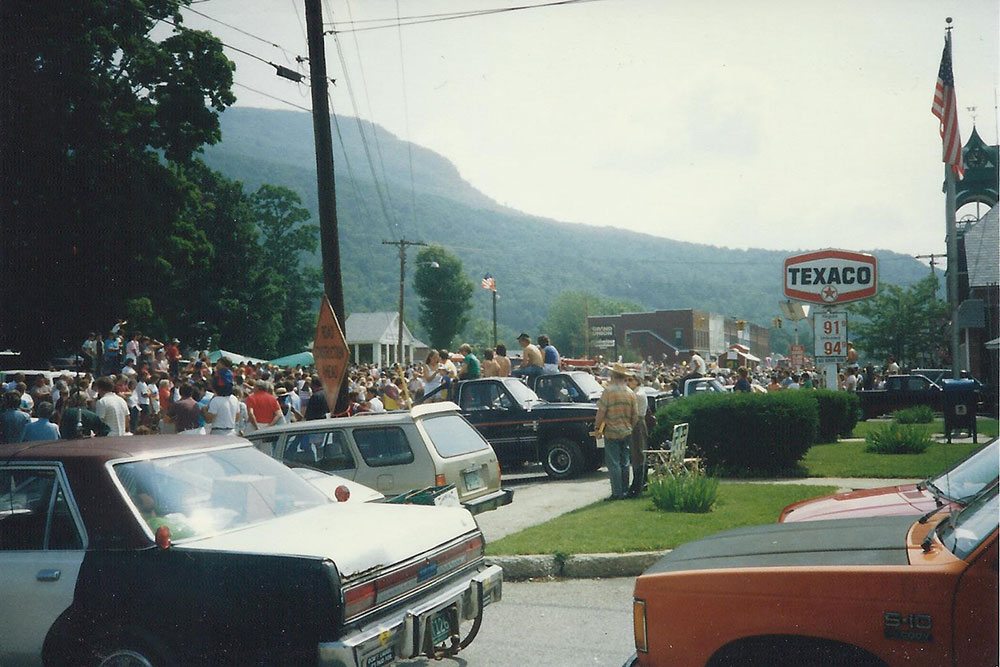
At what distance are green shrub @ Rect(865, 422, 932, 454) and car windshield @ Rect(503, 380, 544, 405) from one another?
650 cm

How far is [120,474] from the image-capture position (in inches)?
179

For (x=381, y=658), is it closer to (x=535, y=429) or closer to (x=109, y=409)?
(x=535, y=429)

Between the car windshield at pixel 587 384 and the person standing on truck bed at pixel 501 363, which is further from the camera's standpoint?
the person standing on truck bed at pixel 501 363

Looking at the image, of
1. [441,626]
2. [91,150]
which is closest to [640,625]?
[441,626]

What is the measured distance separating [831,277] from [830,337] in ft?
6.01

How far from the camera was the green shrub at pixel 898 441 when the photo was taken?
16.4 m

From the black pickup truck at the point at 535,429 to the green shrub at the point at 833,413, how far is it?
21.8ft

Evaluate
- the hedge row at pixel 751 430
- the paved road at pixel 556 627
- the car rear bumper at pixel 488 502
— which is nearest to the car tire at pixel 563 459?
the hedge row at pixel 751 430

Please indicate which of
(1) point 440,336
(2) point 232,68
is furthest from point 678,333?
(2) point 232,68

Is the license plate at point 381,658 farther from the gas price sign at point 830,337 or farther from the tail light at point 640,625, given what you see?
the gas price sign at point 830,337

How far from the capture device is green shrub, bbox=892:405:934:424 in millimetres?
21297

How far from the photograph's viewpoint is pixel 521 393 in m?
15.4

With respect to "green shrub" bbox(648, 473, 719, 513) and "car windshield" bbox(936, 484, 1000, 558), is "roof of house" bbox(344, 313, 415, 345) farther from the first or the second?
"car windshield" bbox(936, 484, 1000, 558)

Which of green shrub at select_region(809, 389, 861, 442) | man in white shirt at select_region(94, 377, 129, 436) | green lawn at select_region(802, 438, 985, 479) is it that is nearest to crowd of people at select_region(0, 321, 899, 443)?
man in white shirt at select_region(94, 377, 129, 436)
